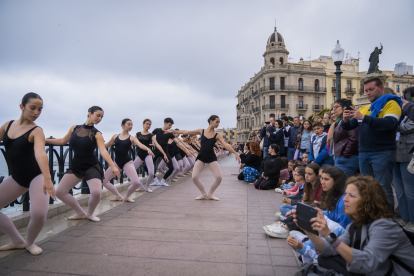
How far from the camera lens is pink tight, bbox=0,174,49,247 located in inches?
142

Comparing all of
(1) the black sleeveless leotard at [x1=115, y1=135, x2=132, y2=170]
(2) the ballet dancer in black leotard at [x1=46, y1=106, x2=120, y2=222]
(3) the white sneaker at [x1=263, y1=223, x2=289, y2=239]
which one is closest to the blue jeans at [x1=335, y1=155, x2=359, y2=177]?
(3) the white sneaker at [x1=263, y1=223, x2=289, y2=239]

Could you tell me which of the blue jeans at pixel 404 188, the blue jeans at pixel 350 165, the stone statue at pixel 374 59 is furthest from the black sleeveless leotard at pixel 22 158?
the stone statue at pixel 374 59

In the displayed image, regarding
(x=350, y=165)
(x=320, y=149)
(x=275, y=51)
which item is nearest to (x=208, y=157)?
(x=320, y=149)

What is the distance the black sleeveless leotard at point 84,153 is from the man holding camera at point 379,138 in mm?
3997

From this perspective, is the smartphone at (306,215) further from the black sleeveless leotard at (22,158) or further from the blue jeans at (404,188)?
the black sleeveless leotard at (22,158)

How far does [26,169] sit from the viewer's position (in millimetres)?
3674

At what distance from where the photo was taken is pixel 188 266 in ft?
10.8

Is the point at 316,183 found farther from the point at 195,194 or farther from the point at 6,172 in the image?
the point at 6,172

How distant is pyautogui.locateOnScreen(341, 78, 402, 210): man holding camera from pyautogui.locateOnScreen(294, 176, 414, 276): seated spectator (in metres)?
1.86

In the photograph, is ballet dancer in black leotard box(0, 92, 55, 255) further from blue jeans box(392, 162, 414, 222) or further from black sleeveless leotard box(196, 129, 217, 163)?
blue jeans box(392, 162, 414, 222)

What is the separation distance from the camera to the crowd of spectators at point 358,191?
229cm

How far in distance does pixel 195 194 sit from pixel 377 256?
245 inches

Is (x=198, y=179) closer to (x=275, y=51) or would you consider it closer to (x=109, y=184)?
(x=109, y=184)

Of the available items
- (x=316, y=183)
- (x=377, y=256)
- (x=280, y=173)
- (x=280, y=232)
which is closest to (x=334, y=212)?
(x=280, y=232)
